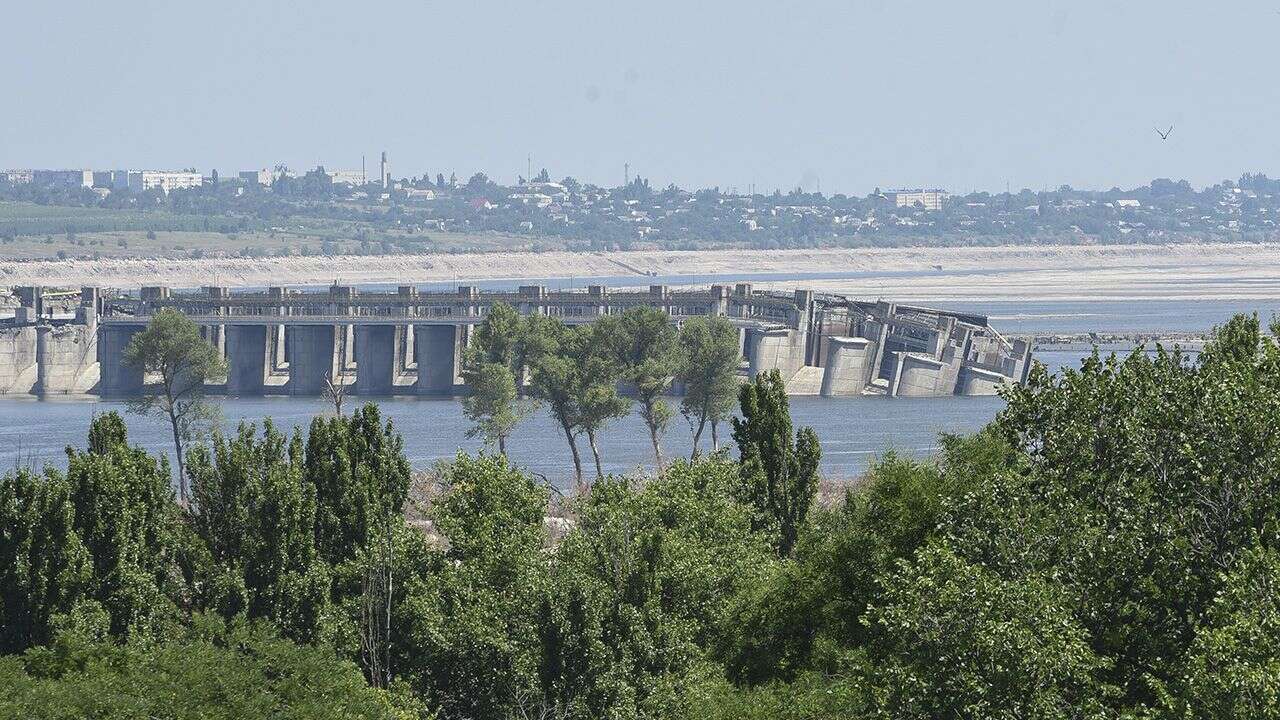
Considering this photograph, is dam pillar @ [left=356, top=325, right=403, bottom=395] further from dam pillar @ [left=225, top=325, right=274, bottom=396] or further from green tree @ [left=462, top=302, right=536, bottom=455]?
green tree @ [left=462, top=302, right=536, bottom=455]

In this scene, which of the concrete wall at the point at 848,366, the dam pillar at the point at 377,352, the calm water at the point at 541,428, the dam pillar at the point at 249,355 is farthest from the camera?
the dam pillar at the point at 249,355

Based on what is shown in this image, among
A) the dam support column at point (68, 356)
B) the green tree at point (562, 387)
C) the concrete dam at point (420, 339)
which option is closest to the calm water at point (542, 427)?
the concrete dam at point (420, 339)

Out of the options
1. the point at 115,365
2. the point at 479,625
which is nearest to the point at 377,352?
the point at 115,365

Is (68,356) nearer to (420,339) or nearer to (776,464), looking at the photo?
(420,339)

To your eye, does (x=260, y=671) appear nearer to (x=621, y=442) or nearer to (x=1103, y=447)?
(x=1103, y=447)

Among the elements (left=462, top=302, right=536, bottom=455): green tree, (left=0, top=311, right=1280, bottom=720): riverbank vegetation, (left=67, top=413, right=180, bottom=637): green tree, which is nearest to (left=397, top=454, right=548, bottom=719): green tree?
(left=0, top=311, right=1280, bottom=720): riverbank vegetation

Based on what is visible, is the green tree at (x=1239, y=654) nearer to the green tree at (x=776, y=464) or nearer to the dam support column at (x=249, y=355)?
the green tree at (x=776, y=464)

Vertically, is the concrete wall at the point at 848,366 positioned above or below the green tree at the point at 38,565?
below
